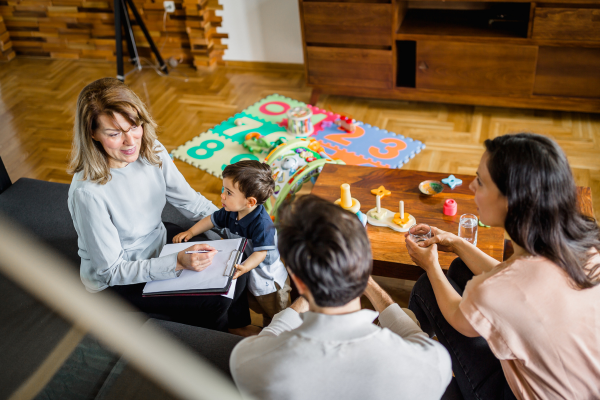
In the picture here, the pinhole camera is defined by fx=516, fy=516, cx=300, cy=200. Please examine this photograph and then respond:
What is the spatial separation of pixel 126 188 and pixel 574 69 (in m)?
2.48

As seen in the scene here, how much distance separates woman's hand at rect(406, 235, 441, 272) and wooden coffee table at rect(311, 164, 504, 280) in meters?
0.15

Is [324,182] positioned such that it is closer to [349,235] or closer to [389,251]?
[389,251]

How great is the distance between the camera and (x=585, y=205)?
74.0 inches

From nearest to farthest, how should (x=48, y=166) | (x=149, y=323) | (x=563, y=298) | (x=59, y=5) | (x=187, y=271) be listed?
(x=563, y=298) → (x=149, y=323) → (x=187, y=271) → (x=48, y=166) → (x=59, y=5)

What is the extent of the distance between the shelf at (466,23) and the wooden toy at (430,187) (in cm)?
133

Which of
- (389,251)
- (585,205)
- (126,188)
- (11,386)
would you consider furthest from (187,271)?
(585,205)

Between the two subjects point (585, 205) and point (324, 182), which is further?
point (324, 182)

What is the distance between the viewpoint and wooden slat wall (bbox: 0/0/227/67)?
155 inches

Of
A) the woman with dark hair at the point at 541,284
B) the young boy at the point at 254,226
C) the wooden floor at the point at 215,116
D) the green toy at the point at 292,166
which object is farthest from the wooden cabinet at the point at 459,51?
the woman with dark hair at the point at 541,284

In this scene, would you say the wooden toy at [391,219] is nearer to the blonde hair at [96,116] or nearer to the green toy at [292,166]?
the green toy at [292,166]

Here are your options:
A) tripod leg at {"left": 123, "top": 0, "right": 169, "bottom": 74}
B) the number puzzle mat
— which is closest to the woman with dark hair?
the number puzzle mat

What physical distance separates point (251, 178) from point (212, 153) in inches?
58.6

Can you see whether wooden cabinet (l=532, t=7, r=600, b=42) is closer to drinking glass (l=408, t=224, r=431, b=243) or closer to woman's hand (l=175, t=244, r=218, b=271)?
drinking glass (l=408, t=224, r=431, b=243)

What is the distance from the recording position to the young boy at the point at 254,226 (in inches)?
66.3
